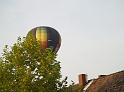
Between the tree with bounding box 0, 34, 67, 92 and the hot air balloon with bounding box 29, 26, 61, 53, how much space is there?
39.8ft

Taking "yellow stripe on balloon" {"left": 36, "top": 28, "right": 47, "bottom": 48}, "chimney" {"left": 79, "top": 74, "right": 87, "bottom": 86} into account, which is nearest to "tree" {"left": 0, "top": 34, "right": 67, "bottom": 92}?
"yellow stripe on balloon" {"left": 36, "top": 28, "right": 47, "bottom": 48}

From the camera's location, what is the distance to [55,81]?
2394 cm

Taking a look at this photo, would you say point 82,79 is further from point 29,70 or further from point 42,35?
point 29,70

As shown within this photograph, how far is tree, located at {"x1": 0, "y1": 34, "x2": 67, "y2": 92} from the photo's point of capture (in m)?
23.4

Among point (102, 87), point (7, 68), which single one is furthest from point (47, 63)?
point (102, 87)

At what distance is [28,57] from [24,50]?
64 centimetres

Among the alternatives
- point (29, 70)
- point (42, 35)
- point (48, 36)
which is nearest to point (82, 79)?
point (48, 36)

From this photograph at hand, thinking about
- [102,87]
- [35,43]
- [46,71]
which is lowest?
[102,87]

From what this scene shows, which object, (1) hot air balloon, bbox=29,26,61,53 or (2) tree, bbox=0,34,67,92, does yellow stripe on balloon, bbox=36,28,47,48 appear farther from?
(2) tree, bbox=0,34,67,92

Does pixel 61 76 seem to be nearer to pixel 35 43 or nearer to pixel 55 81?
pixel 55 81

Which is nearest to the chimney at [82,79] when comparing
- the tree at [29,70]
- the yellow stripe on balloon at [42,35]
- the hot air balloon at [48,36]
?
the hot air balloon at [48,36]

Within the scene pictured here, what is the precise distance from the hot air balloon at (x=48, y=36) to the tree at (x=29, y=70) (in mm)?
12127

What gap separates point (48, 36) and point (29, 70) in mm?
14189

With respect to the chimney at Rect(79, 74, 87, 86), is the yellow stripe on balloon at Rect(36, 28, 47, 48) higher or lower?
higher
